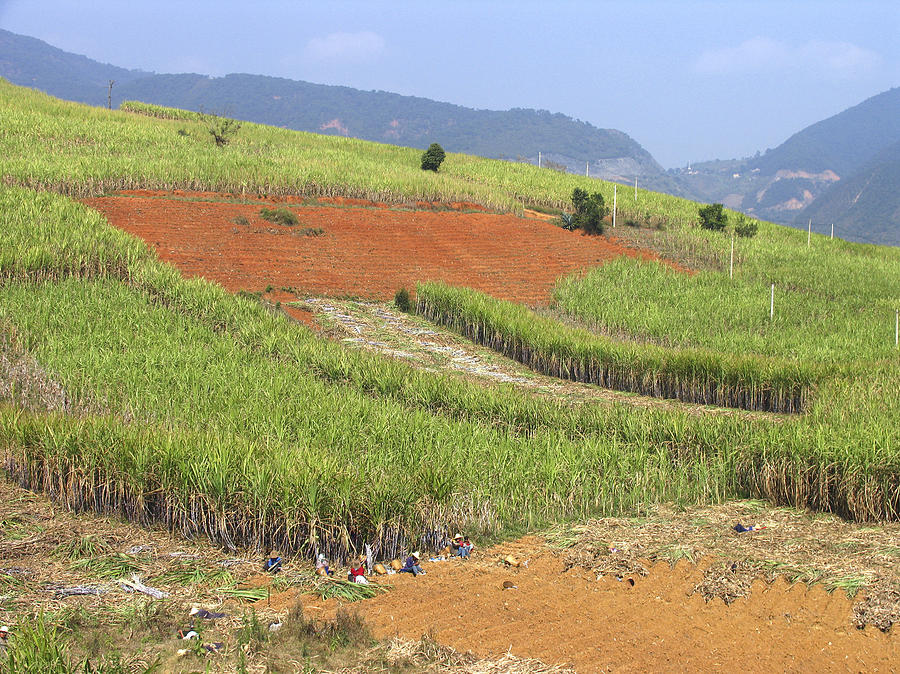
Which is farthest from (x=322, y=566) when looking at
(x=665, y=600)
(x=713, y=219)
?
(x=713, y=219)

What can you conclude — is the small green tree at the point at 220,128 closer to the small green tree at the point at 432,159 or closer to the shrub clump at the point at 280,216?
the small green tree at the point at 432,159

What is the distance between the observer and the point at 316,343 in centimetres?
1327

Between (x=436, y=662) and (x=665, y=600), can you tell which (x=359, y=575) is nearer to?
(x=436, y=662)

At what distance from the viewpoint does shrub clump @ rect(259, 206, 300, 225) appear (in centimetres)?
2456

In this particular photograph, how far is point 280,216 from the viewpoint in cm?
2458

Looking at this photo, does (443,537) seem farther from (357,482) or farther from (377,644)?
(377,644)

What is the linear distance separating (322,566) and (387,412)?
3.30m

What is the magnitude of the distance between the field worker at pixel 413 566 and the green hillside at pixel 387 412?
0.60 feet

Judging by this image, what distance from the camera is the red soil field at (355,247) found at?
2078cm

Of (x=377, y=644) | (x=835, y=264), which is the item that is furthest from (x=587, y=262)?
(x=377, y=644)

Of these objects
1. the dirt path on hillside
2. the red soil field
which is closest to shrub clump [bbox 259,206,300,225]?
the red soil field

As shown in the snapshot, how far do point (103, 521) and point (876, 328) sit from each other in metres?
16.0

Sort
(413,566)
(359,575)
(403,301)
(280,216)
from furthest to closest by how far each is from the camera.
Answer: (280,216), (403,301), (413,566), (359,575)

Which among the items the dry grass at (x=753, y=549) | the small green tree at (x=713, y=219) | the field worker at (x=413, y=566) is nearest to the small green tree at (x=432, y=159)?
the small green tree at (x=713, y=219)
